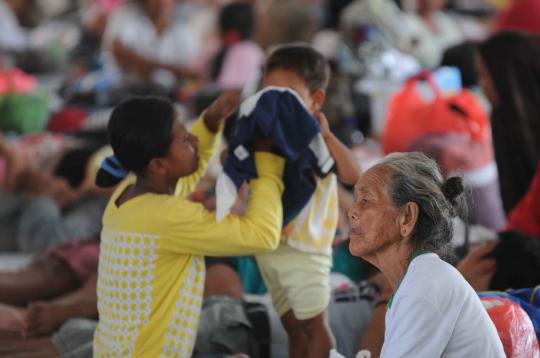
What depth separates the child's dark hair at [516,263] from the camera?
2.14 meters

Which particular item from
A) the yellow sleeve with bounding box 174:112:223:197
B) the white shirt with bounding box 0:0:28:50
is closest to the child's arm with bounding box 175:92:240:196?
the yellow sleeve with bounding box 174:112:223:197

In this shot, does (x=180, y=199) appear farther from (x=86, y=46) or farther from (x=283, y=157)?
(x=86, y=46)

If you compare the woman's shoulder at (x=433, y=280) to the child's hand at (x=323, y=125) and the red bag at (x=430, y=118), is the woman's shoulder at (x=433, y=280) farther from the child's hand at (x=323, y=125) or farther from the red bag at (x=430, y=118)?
the red bag at (x=430, y=118)

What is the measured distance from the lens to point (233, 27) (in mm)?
5238

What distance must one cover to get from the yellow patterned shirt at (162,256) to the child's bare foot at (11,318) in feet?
1.99

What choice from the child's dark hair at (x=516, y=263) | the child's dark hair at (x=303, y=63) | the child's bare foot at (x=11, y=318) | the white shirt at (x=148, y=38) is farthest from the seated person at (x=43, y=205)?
the white shirt at (x=148, y=38)

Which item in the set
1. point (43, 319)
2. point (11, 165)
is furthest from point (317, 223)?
point (11, 165)

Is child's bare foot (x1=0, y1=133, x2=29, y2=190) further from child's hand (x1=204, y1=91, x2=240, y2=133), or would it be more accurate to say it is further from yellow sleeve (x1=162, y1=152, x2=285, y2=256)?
yellow sleeve (x1=162, y1=152, x2=285, y2=256)

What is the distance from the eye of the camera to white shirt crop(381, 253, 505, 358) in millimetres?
1411

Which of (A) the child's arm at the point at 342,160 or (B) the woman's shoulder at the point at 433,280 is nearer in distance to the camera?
(B) the woman's shoulder at the point at 433,280

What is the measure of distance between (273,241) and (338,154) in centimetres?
26

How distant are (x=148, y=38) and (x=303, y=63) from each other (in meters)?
3.50

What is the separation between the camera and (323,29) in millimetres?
5242

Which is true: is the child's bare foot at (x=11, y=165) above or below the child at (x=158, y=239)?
below
